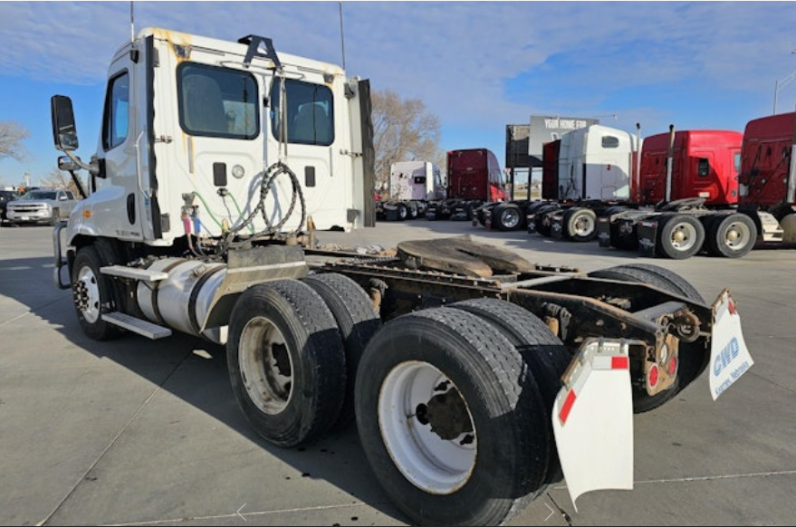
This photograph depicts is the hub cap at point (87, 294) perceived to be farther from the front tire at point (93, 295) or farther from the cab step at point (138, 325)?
the cab step at point (138, 325)

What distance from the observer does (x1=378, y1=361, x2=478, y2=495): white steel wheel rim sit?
2.69 m

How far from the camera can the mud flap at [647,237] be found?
13.2 meters

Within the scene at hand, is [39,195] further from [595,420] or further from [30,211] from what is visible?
[595,420]

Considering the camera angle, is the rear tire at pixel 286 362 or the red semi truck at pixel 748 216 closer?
the rear tire at pixel 286 362

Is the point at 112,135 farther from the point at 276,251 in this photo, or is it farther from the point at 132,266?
the point at 276,251

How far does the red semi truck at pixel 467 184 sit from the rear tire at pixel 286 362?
89.7 ft

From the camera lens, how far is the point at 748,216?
13.6 meters

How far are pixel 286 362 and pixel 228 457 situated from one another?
0.67m

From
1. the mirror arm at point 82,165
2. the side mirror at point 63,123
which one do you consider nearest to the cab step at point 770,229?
the mirror arm at point 82,165

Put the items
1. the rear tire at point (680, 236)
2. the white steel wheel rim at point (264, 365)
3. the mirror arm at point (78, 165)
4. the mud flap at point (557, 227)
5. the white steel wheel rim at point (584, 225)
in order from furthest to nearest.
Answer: the mud flap at point (557, 227)
the white steel wheel rim at point (584, 225)
the rear tire at point (680, 236)
the mirror arm at point (78, 165)
the white steel wheel rim at point (264, 365)

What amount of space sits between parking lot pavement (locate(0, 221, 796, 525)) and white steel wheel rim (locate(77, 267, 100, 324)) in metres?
0.61

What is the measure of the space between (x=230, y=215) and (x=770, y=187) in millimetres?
14136

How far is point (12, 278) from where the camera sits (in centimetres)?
1097

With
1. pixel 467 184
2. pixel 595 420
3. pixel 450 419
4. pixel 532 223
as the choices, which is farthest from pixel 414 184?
pixel 595 420
